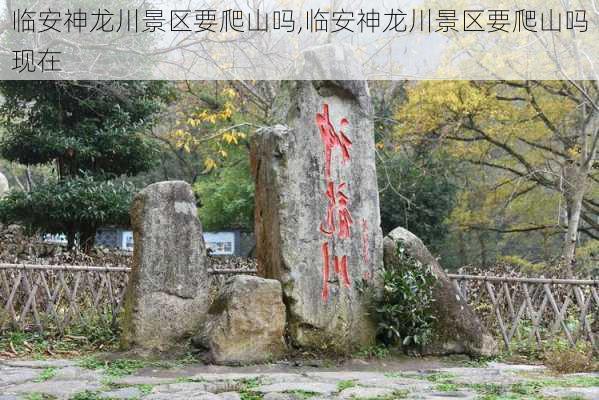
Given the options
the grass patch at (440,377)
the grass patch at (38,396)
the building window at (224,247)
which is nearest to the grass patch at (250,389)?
the grass patch at (38,396)

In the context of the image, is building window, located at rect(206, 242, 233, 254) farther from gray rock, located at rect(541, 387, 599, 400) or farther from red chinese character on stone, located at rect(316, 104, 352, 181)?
gray rock, located at rect(541, 387, 599, 400)

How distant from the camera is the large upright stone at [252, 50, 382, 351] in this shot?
21.3ft

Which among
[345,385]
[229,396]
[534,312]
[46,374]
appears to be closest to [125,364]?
[46,374]

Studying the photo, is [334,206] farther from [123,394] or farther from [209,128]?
[209,128]

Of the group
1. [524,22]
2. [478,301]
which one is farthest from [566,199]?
[478,301]

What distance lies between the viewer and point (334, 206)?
673 centimetres

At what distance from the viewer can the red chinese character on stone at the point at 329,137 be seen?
679 centimetres

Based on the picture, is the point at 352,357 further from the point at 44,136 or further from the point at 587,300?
the point at 44,136

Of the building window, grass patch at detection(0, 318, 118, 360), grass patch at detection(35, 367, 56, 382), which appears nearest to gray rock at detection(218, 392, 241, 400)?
grass patch at detection(35, 367, 56, 382)

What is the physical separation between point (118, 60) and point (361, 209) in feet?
17.9

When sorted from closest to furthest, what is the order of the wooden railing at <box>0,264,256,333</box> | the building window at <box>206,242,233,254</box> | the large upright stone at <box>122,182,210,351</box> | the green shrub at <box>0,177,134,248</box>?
the large upright stone at <box>122,182,210,351</box>, the wooden railing at <box>0,264,256,333</box>, the green shrub at <box>0,177,134,248</box>, the building window at <box>206,242,233,254</box>

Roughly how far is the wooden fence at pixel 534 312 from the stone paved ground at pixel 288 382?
0.82m

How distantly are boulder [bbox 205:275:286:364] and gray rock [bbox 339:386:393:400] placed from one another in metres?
1.36

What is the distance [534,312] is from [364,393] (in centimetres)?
325
